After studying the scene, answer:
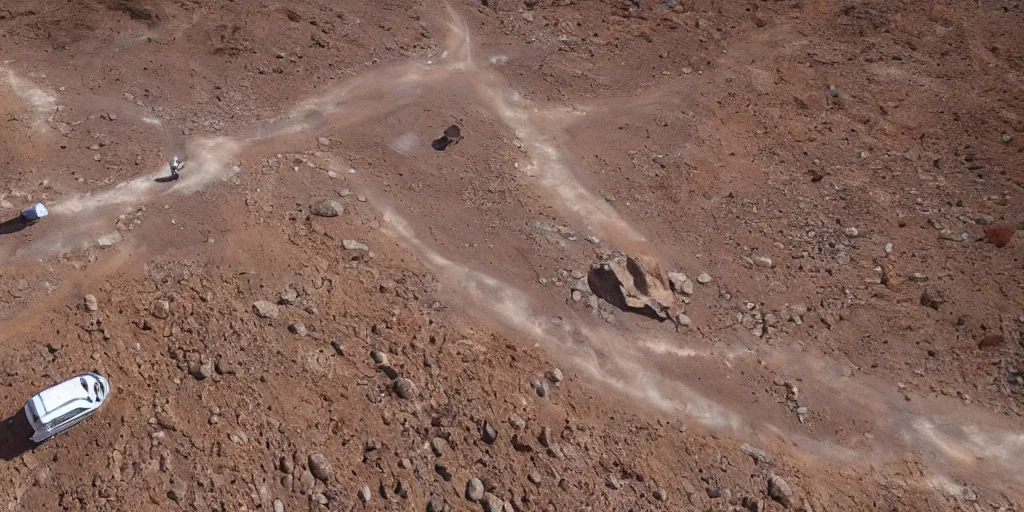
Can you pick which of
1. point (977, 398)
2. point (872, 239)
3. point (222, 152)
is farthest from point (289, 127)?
point (977, 398)

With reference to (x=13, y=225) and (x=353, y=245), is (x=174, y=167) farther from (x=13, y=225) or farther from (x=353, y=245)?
(x=353, y=245)

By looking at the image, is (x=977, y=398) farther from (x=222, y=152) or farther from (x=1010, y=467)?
(x=222, y=152)

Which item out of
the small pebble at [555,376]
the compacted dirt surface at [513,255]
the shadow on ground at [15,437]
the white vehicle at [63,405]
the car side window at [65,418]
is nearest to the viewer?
the white vehicle at [63,405]

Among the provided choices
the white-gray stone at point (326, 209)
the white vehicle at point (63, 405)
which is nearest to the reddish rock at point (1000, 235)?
the white-gray stone at point (326, 209)

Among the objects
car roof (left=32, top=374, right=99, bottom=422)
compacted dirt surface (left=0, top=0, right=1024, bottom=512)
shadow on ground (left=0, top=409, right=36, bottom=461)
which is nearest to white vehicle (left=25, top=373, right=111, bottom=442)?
car roof (left=32, top=374, right=99, bottom=422)

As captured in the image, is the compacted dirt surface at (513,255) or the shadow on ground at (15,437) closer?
the shadow on ground at (15,437)

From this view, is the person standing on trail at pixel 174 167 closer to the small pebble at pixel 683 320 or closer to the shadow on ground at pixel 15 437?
the shadow on ground at pixel 15 437

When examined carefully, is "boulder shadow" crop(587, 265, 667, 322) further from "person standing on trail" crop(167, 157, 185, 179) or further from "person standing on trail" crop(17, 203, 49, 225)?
"person standing on trail" crop(17, 203, 49, 225)

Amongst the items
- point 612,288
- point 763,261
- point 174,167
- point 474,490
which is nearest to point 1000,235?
point 763,261
